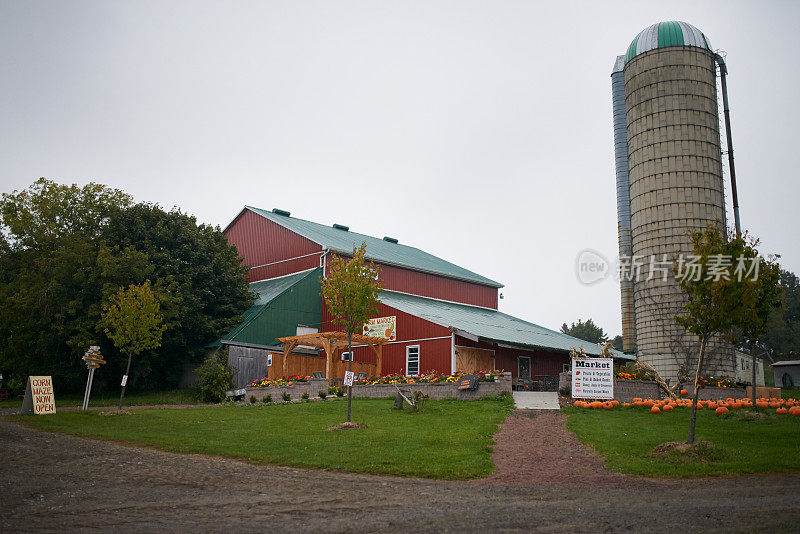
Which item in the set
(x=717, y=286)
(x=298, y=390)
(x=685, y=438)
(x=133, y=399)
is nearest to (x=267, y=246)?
(x=133, y=399)

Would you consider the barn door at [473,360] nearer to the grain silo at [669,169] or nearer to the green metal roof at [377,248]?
the grain silo at [669,169]

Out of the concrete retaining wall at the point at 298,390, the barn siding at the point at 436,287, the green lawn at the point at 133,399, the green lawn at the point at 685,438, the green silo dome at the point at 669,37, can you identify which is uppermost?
the green silo dome at the point at 669,37

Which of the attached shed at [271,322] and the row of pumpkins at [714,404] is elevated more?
the attached shed at [271,322]

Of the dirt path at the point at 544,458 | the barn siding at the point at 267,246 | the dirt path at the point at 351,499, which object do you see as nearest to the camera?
the dirt path at the point at 351,499

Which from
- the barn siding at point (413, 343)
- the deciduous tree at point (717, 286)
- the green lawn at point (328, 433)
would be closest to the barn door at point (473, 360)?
the barn siding at point (413, 343)

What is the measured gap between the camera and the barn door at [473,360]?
29906mm

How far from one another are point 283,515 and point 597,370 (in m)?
15.6

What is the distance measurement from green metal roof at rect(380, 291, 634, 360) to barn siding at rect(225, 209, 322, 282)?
582 cm

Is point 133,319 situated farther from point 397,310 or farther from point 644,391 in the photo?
point 644,391

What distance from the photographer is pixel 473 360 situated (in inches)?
1208

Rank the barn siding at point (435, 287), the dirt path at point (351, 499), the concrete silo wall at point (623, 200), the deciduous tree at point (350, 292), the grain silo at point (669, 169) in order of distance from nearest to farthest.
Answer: the dirt path at point (351, 499) < the deciduous tree at point (350, 292) < the grain silo at point (669, 169) < the concrete silo wall at point (623, 200) < the barn siding at point (435, 287)

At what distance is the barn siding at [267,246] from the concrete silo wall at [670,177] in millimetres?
18808

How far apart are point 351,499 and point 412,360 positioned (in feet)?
72.8

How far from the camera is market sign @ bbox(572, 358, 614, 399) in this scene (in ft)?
69.4
